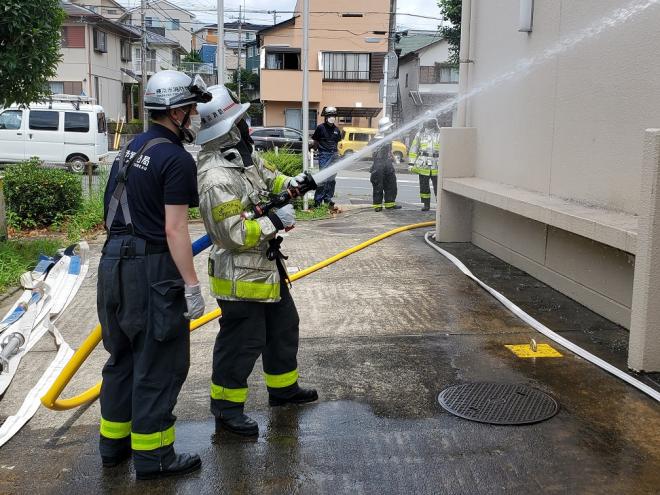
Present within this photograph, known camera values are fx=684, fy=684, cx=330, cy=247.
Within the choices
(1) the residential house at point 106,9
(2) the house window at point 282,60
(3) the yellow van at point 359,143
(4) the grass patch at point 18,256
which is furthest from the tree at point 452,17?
(1) the residential house at point 106,9

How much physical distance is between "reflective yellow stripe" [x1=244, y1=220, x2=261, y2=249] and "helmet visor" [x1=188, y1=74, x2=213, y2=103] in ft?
→ 2.23

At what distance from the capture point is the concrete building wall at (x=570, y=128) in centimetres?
530

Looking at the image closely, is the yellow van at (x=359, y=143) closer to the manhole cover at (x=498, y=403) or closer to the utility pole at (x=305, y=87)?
the utility pole at (x=305, y=87)

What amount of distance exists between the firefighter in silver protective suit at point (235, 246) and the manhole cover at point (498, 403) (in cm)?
123

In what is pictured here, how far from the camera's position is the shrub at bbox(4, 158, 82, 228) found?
398 inches

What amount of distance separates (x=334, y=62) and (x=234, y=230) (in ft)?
130

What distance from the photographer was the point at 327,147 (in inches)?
526

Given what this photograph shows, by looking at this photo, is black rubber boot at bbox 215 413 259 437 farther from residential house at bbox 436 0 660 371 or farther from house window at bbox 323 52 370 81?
house window at bbox 323 52 370 81

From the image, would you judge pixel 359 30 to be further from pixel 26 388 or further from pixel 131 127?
pixel 26 388

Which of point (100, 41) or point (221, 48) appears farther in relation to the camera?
point (100, 41)

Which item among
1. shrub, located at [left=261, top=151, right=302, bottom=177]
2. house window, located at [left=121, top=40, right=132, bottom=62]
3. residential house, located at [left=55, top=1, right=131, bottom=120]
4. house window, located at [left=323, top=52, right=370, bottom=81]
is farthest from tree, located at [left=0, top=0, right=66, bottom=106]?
house window, located at [left=121, top=40, right=132, bottom=62]

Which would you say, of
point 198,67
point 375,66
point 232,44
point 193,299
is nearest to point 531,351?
point 193,299

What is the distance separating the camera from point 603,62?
5.71 m

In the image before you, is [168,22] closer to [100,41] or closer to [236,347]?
[100,41]
